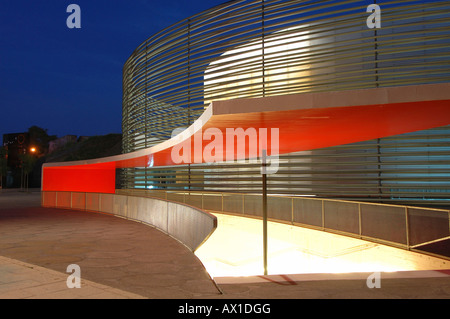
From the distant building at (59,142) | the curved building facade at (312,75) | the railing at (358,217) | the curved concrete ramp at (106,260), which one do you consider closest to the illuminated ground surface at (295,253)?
the railing at (358,217)

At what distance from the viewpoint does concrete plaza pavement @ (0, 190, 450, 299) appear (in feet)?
15.9

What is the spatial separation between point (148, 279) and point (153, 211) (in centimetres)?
673

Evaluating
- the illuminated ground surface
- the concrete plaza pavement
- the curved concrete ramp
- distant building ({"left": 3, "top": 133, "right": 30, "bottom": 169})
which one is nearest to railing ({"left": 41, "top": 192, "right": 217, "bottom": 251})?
the curved concrete ramp

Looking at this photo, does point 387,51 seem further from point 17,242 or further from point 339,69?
point 17,242

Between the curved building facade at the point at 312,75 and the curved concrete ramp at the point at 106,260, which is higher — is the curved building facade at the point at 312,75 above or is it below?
above

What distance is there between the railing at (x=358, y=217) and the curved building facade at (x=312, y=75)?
1459mm

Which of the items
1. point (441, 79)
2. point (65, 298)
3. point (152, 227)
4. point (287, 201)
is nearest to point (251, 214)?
point (287, 201)

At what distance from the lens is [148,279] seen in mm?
5664

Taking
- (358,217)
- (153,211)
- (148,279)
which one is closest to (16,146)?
(153,211)

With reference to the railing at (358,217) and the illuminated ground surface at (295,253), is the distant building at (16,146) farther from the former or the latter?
the railing at (358,217)

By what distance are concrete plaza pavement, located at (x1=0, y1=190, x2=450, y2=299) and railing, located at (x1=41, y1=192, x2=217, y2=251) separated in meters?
0.51

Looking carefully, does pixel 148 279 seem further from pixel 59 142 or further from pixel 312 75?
pixel 59 142

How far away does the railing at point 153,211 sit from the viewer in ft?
27.1

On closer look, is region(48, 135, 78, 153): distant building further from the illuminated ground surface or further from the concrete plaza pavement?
the concrete plaza pavement
